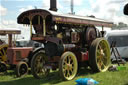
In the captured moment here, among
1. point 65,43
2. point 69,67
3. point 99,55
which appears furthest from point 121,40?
point 69,67

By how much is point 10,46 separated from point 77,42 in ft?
11.0

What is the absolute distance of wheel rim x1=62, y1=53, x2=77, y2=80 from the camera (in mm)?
A: 6984

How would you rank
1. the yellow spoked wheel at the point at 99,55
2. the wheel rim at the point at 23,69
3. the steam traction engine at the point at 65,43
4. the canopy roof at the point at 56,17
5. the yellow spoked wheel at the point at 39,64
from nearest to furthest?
the canopy roof at the point at 56,17, the steam traction engine at the point at 65,43, the yellow spoked wheel at the point at 39,64, the yellow spoked wheel at the point at 99,55, the wheel rim at the point at 23,69

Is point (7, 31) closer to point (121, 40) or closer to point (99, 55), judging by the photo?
point (99, 55)

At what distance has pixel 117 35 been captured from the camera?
1397cm

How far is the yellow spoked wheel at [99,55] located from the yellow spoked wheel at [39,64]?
173 cm

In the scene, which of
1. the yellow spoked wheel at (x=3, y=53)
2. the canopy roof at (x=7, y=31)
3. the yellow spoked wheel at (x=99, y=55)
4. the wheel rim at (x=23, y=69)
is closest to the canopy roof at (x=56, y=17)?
the yellow spoked wheel at (x=99, y=55)

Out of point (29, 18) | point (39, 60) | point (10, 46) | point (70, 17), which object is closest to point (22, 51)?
point (10, 46)

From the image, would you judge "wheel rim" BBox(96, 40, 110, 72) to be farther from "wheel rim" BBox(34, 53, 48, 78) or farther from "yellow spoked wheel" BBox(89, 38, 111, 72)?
"wheel rim" BBox(34, 53, 48, 78)

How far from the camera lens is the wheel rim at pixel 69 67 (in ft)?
22.9

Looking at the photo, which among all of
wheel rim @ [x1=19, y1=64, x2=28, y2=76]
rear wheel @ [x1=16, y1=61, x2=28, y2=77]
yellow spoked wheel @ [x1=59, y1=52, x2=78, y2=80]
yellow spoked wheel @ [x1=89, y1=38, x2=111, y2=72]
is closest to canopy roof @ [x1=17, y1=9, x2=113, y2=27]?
yellow spoked wheel @ [x1=89, y1=38, x2=111, y2=72]

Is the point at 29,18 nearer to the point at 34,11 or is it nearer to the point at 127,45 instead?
the point at 34,11

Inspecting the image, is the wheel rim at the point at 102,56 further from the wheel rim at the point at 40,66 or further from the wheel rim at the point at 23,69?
the wheel rim at the point at 23,69

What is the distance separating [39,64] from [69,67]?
57.8 inches
